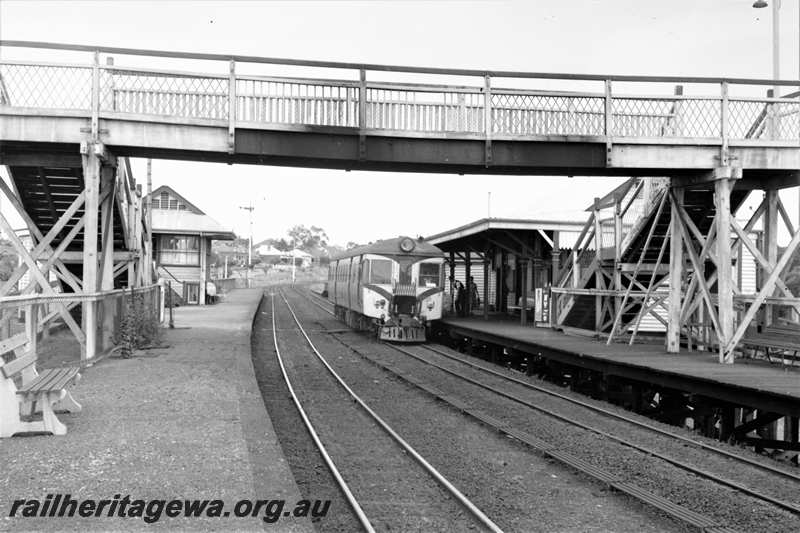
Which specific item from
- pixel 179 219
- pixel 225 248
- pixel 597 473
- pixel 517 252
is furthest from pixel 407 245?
pixel 225 248

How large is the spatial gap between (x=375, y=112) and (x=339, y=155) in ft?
3.05

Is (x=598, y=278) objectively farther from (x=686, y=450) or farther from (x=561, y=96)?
(x=686, y=450)

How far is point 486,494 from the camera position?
6.15 meters

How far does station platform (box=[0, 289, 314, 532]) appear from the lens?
4.88m

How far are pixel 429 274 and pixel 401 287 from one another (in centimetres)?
110

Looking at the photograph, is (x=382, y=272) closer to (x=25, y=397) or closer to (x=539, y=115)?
(x=539, y=115)

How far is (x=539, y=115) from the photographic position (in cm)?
1170

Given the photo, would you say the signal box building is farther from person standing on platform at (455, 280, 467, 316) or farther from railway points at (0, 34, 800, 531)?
railway points at (0, 34, 800, 531)

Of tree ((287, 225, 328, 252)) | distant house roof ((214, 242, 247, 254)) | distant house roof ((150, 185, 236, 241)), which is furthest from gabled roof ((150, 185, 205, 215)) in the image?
tree ((287, 225, 328, 252))

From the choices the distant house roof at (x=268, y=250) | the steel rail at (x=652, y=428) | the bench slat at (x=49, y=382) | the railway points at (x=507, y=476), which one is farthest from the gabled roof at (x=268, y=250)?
the bench slat at (x=49, y=382)

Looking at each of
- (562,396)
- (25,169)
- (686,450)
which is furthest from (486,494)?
(25,169)

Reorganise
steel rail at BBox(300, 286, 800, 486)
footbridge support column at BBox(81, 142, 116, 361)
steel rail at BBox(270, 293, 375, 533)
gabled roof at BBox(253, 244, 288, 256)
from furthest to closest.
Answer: gabled roof at BBox(253, 244, 288, 256) < footbridge support column at BBox(81, 142, 116, 361) < steel rail at BBox(300, 286, 800, 486) < steel rail at BBox(270, 293, 375, 533)

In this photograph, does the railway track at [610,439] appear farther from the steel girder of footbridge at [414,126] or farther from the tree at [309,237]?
the tree at [309,237]

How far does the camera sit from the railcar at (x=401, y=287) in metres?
20.5
